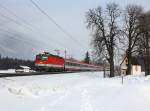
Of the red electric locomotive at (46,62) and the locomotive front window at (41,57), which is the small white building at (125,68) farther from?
the locomotive front window at (41,57)

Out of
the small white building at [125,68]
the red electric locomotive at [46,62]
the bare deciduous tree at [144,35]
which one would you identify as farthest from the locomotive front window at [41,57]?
the bare deciduous tree at [144,35]

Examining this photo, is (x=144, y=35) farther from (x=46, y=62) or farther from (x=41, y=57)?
(x=41, y=57)

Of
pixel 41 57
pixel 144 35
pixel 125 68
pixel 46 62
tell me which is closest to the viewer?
pixel 125 68

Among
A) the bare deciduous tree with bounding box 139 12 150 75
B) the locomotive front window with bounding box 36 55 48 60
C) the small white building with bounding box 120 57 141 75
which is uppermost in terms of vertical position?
the bare deciduous tree with bounding box 139 12 150 75

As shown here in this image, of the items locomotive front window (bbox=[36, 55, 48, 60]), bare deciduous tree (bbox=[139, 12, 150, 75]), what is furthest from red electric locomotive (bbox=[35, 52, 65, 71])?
bare deciduous tree (bbox=[139, 12, 150, 75])

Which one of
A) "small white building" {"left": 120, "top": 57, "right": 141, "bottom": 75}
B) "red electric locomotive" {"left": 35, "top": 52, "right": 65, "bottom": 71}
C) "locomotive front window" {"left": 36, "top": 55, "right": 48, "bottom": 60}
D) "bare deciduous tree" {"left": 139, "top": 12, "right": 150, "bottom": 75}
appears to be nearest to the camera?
"small white building" {"left": 120, "top": 57, "right": 141, "bottom": 75}

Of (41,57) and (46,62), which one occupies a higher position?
(41,57)

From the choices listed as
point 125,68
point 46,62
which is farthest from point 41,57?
point 125,68

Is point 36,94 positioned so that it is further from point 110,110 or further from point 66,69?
point 66,69

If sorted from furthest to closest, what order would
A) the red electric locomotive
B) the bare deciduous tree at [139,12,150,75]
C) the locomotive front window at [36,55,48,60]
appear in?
the bare deciduous tree at [139,12,150,75]
the locomotive front window at [36,55,48,60]
the red electric locomotive

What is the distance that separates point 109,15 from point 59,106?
159ft

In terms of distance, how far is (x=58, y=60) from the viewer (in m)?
63.8

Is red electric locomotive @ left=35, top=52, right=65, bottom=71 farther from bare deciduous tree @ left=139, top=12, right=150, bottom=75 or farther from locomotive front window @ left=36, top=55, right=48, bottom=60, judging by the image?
bare deciduous tree @ left=139, top=12, right=150, bottom=75

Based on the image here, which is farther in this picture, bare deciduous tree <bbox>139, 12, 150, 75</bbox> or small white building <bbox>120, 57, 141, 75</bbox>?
bare deciduous tree <bbox>139, 12, 150, 75</bbox>
